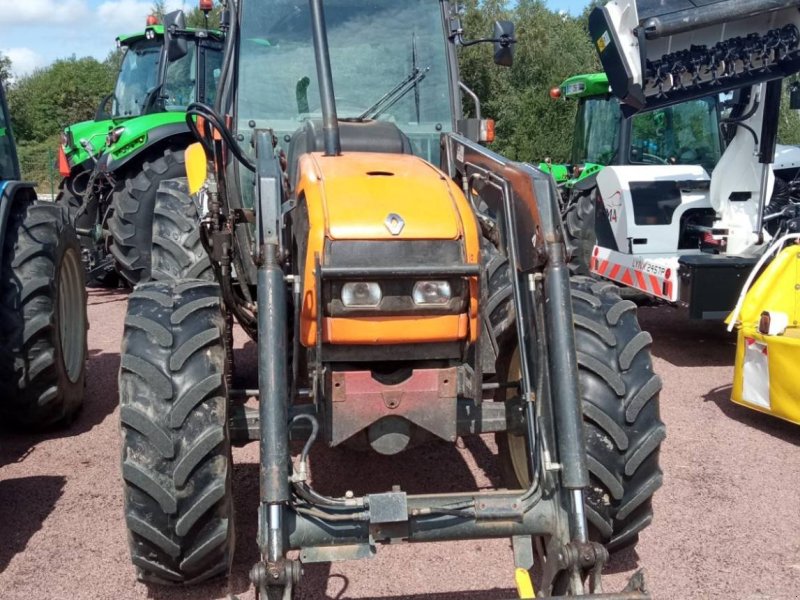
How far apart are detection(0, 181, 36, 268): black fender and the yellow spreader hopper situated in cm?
426

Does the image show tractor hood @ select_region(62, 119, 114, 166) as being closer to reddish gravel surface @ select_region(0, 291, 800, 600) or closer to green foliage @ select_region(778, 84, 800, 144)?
reddish gravel surface @ select_region(0, 291, 800, 600)

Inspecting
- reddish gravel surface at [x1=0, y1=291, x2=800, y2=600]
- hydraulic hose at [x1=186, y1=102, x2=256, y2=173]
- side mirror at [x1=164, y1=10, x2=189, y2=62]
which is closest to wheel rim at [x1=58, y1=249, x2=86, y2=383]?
reddish gravel surface at [x1=0, y1=291, x2=800, y2=600]

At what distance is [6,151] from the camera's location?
525 centimetres

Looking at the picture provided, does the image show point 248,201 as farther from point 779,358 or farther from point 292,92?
point 779,358

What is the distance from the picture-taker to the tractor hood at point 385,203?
2.88 m

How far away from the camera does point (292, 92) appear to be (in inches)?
172

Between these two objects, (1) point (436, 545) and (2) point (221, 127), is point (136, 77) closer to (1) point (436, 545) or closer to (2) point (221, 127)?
(2) point (221, 127)

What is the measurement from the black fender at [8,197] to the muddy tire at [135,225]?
286cm

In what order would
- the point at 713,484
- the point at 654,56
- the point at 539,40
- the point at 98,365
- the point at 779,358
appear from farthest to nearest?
1. the point at 539,40
2. the point at 98,365
3. the point at 654,56
4. the point at 779,358
5. the point at 713,484

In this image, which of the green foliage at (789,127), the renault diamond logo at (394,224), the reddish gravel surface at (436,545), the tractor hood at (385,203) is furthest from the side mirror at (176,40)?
the green foliage at (789,127)

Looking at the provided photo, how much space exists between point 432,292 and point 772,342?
286 centimetres

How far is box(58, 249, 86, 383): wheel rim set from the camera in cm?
529

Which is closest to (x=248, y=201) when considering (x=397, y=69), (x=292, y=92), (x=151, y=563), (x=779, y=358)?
(x=292, y=92)

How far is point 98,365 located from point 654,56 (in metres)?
4.64
